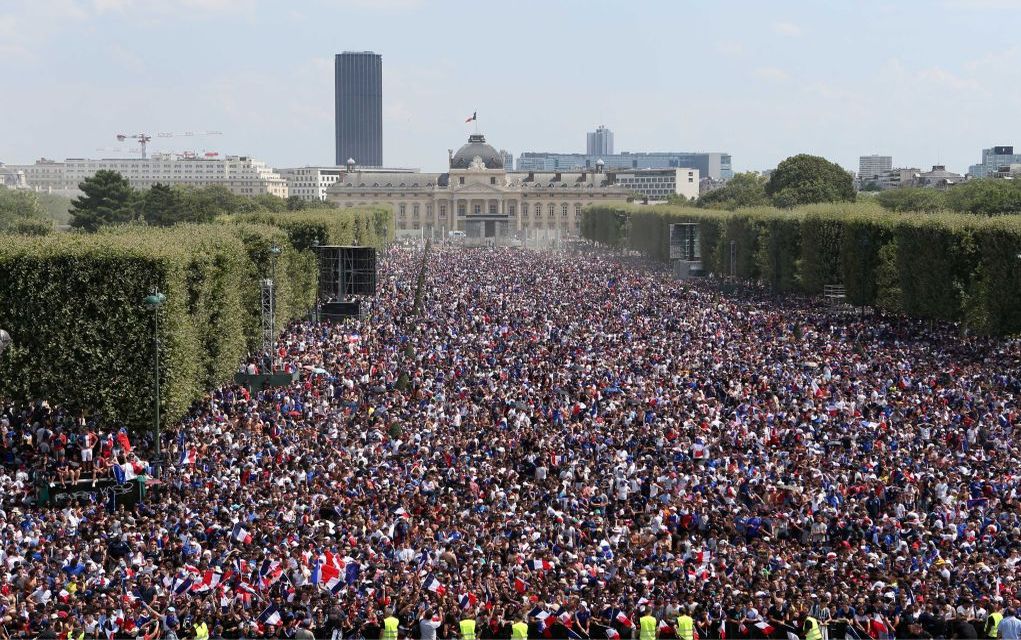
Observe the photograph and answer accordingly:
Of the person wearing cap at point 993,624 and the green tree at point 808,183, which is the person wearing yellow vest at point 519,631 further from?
the green tree at point 808,183

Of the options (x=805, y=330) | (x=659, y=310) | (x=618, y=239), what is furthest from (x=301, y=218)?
(x=618, y=239)

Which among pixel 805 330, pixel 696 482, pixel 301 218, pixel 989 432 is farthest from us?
pixel 301 218

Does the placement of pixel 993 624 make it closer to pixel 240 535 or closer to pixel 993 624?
pixel 993 624

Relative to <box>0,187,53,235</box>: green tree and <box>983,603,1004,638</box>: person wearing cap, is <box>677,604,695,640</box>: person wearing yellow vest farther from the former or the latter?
<box>0,187,53,235</box>: green tree

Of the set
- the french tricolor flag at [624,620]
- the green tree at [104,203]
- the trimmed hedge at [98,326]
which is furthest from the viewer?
the green tree at [104,203]

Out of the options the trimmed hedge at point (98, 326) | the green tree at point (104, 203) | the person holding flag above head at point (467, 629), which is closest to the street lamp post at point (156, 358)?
the trimmed hedge at point (98, 326)

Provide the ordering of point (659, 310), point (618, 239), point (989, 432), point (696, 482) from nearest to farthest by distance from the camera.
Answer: point (696, 482)
point (989, 432)
point (659, 310)
point (618, 239)

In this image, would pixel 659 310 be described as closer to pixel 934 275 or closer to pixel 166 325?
pixel 934 275
